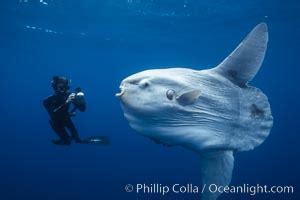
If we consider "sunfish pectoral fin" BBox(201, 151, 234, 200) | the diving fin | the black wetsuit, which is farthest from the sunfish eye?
the diving fin

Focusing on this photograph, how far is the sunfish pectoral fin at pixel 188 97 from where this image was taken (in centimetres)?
320

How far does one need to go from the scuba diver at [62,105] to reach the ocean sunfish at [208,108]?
318 centimetres

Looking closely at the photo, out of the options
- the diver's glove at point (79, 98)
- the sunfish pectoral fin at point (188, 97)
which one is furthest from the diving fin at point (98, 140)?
the sunfish pectoral fin at point (188, 97)

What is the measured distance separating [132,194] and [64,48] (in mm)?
20879

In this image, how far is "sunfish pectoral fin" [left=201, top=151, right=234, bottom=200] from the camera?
4.13m

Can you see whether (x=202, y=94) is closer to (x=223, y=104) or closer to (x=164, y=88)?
(x=223, y=104)

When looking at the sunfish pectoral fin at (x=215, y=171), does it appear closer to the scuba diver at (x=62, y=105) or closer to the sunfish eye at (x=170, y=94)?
the sunfish eye at (x=170, y=94)

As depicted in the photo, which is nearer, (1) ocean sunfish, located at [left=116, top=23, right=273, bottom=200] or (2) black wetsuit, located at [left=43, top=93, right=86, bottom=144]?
(1) ocean sunfish, located at [left=116, top=23, right=273, bottom=200]

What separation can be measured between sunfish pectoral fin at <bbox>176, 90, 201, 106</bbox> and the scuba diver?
3408 millimetres

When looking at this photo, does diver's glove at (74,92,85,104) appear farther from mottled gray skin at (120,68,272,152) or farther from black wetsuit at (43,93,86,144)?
mottled gray skin at (120,68,272,152)

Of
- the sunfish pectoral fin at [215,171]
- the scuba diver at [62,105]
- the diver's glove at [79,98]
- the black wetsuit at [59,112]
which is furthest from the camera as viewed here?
the black wetsuit at [59,112]

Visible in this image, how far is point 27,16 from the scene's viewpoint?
18.7m

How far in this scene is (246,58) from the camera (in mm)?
4023

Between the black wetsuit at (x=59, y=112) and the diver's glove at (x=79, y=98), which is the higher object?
the diver's glove at (x=79, y=98)
